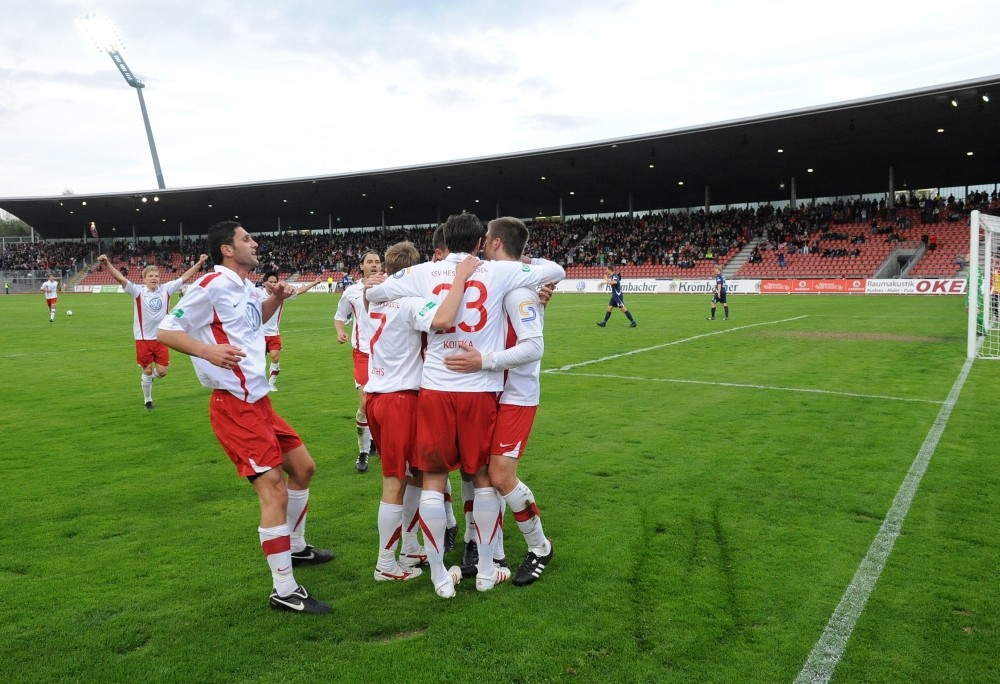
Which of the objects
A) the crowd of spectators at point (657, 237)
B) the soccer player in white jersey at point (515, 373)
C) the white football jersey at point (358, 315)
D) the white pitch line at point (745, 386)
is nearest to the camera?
the soccer player in white jersey at point (515, 373)

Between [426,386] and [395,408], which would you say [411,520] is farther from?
[426,386]

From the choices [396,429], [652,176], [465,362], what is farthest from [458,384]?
[652,176]

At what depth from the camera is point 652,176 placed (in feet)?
161

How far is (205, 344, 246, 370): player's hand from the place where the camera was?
3691 mm

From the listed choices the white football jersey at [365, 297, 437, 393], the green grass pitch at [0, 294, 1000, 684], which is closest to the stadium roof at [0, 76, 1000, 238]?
the green grass pitch at [0, 294, 1000, 684]

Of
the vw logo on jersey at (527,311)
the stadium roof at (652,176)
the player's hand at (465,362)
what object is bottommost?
the player's hand at (465,362)

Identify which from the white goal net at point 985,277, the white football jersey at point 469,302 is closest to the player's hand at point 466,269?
the white football jersey at point 469,302

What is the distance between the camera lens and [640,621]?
365cm

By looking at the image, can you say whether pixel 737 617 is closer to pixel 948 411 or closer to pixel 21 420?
pixel 948 411

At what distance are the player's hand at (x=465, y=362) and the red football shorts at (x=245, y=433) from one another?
43.4 inches

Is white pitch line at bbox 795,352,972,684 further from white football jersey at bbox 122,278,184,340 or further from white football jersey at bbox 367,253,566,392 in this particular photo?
white football jersey at bbox 122,278,184,340

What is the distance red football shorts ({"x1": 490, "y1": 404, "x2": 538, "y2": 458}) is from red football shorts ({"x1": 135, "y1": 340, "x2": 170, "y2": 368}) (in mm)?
7760

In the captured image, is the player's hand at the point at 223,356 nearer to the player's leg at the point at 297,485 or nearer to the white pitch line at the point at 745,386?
the player's leg at the point at 297,485

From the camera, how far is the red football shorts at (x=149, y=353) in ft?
33.4
